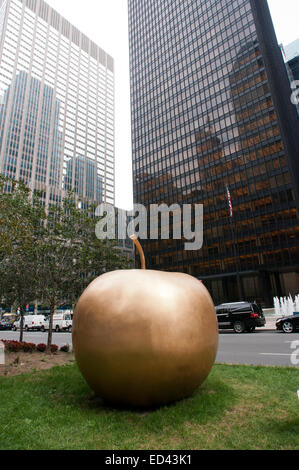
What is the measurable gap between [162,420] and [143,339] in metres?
1.20

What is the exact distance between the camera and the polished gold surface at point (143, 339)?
4.14 meters

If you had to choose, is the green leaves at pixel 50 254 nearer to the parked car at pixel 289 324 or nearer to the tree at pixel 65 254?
the tree at pixel 65 254

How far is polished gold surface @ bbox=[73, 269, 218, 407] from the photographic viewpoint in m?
4.14

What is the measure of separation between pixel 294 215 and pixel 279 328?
35191mm

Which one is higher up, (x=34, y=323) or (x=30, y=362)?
(x=34, y=323)

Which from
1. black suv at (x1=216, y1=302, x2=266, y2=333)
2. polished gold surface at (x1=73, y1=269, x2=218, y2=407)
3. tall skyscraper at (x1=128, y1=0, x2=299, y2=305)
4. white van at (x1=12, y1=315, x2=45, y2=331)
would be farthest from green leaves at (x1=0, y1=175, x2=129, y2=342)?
tall skyscraper at (x1=128, y1=0, x2=299, y2=305)

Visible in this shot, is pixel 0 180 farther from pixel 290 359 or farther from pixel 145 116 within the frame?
pixel 145 116

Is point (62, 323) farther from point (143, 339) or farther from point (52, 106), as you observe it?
point (52, 106)

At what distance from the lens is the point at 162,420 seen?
160 inches

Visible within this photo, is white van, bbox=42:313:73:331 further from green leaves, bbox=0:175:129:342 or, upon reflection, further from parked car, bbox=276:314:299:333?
parked car, bbox=276:314:299:333

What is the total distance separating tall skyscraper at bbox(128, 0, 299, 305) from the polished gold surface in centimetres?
3662

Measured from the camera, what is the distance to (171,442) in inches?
139

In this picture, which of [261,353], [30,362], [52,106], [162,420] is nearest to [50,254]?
[30,362]

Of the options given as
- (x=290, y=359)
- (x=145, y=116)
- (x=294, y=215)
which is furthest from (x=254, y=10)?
(x=290, y=359)
